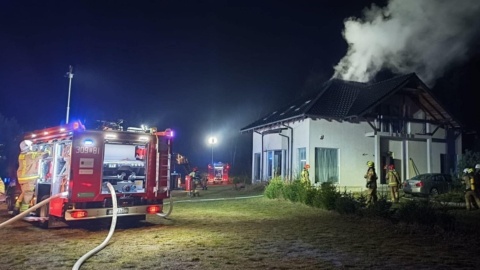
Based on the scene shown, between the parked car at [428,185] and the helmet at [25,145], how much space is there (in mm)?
15185

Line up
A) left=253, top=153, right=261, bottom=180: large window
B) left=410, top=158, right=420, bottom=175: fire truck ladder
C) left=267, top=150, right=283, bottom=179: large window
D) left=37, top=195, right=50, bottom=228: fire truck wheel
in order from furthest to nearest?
left=253, top=153, right=261, bottom=180: large window → left=267, top=150, right=283, bottom=179: large window → left=410, top=158, right=420, bottom=175: fire truck ladder → left=37, top=195, right=50, bottom=228: fire truck wheel

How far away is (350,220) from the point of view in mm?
10219

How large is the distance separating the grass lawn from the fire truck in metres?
0.56

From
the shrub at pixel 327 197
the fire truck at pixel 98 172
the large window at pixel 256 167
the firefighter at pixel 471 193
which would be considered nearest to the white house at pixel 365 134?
the large window at pixel 256 167

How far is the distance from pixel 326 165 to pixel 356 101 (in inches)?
173

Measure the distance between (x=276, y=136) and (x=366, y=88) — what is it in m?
6.21

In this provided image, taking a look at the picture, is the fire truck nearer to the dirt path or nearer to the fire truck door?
the fire truck door

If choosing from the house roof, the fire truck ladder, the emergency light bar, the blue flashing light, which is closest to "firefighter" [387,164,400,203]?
the house roof

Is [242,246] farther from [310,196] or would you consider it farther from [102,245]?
[310,196]

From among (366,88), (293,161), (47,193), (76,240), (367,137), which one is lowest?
(76,240)

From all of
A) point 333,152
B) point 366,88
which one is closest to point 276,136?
point 333,152

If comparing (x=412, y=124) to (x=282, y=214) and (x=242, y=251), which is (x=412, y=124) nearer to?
(x=282, y=214)

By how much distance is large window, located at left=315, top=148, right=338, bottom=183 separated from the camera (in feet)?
63.1

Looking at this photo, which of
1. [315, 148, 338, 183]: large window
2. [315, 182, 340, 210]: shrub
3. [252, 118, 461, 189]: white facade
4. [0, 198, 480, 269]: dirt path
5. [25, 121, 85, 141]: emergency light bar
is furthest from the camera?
[252, 118, 461, 189]: white facade
